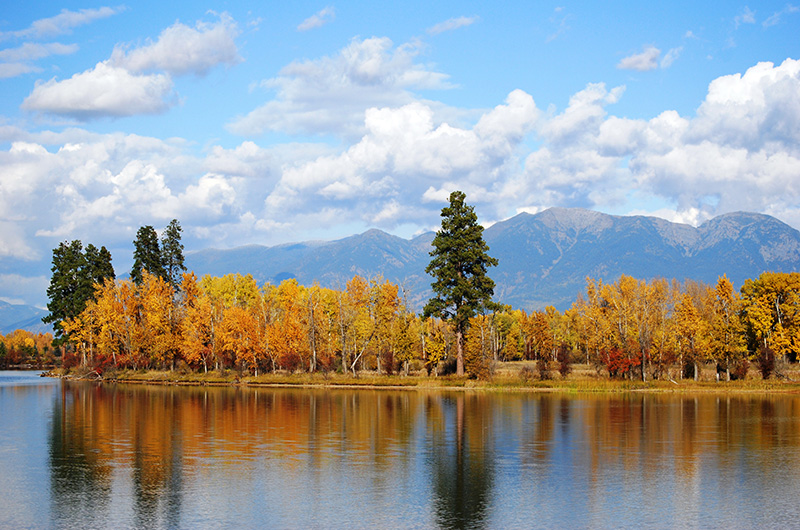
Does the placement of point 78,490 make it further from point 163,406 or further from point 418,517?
point 163,406

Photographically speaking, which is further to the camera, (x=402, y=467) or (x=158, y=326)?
(x=158, y=326)

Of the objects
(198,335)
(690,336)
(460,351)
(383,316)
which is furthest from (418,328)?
(690,336)

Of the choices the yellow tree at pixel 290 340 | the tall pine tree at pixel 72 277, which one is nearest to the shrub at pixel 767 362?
the yellow tree at pixel 290 340

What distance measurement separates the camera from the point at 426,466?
34469mm

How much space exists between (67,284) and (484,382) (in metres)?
82.7

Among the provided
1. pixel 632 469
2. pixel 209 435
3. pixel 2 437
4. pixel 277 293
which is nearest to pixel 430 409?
pixel 209 435

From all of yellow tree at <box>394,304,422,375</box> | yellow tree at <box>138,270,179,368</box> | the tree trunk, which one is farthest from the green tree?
yellow tree at <box>138,270,179,368</box>

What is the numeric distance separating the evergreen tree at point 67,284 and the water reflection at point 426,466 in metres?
70.7

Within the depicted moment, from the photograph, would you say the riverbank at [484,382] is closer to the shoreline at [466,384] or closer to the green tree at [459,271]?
the shoreline at [466,384]

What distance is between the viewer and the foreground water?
25594 millimetres

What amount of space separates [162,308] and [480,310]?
4948 cm

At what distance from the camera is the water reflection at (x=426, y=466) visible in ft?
84.3

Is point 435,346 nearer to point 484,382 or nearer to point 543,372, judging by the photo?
point 484,382

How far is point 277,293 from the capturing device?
139 m
